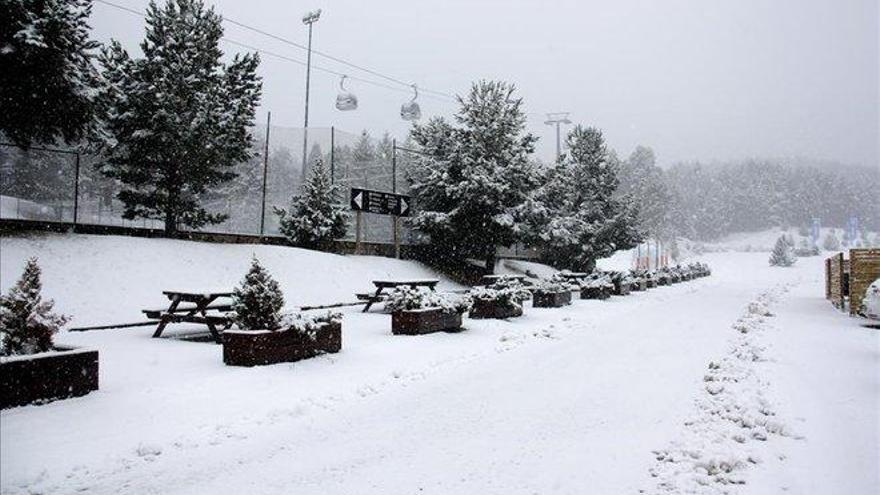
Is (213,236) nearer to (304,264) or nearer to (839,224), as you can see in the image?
(304,264)

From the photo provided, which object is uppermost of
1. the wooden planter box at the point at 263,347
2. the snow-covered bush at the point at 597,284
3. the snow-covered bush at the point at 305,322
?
the snow-covered bush at the point at 597,284

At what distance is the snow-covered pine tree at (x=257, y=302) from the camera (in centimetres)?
837

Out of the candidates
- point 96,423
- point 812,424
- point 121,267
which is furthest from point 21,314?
point 121,267

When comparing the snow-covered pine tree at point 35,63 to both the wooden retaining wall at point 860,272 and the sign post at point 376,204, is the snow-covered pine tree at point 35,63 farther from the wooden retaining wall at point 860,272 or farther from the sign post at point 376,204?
the sign post at point 376,204

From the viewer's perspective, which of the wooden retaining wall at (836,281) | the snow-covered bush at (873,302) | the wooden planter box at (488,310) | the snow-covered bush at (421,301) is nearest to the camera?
the snow-covered bush at (421,301)

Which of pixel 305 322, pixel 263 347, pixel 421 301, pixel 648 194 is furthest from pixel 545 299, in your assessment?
pixel 648 194

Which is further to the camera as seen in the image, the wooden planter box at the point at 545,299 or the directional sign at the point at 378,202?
the directional sign at the point at 378,202

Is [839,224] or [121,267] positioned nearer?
[121,267]

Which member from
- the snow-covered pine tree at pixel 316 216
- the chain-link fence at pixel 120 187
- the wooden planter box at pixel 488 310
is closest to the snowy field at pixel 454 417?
the chain-link fence at pixel 120 187

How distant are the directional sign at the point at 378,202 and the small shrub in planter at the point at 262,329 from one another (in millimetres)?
15864

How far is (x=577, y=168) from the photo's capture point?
36938mm

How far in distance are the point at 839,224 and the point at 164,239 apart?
6752 inches

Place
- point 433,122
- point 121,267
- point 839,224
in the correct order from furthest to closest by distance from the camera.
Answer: point 839,224 < point 433,122 < point 121,267

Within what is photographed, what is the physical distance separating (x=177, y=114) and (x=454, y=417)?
17184 millimetres
